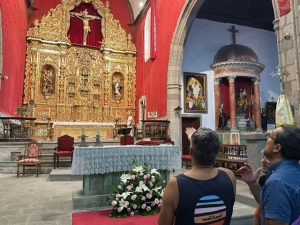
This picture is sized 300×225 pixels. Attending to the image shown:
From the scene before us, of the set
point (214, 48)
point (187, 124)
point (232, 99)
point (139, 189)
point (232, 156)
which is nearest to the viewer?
point (139, 189)

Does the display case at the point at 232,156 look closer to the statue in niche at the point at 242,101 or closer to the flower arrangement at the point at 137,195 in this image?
the flower arrangement at the point at 137,195

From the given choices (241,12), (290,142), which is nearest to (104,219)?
(290,142)

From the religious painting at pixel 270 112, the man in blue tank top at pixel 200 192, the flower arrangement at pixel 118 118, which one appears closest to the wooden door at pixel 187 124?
the religious painting at pixel 270 112

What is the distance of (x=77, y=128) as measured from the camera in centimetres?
1156

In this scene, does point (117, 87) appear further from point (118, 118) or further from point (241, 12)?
point (241, 12)

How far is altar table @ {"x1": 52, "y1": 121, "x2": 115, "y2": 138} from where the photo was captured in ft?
36.7

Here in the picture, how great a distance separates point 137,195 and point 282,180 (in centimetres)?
259

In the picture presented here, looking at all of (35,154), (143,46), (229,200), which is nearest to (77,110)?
(143,46)

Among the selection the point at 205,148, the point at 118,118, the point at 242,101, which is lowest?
the point at 205,148

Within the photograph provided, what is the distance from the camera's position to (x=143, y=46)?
1308 centimetres

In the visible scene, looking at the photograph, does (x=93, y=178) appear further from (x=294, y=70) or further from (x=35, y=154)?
(x=294, y=70)

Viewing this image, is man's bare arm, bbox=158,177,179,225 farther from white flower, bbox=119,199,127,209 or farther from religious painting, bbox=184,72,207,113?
religious painting, bbox=184,72,207,113

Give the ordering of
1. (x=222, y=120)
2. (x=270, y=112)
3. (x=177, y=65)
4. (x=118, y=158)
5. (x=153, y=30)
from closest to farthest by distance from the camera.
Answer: (x=118, y=158) → (x=177, y=65) → (x=222, y=120) → (x=153, y=30) → (x=270, y=112)

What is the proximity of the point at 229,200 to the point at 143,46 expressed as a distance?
12.6 metres
